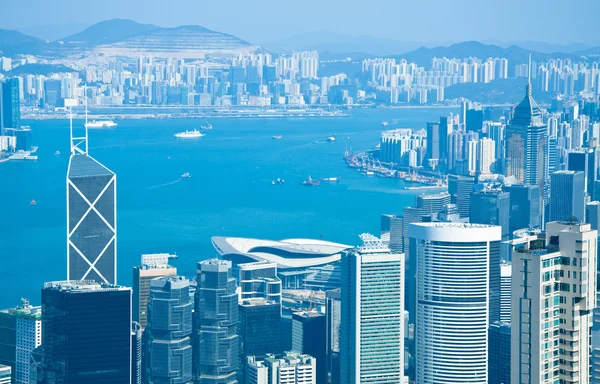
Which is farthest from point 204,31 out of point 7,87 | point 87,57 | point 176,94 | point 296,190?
point 296,190

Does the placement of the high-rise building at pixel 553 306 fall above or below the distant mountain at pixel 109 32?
below

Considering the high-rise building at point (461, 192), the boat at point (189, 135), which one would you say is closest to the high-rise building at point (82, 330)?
the high-rise building at point (461, 192)

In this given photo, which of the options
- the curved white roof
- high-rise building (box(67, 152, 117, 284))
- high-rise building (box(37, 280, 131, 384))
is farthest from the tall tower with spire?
the curved white roof

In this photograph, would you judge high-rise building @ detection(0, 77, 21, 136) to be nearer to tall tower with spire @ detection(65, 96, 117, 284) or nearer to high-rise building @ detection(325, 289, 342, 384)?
tall tower with spire @ detection(65, 96, 117, 284)

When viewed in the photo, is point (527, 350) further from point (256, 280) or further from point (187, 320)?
point (256, 280)

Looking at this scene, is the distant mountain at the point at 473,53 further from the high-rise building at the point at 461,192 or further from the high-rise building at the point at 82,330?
the high-rise building at the point at 82,330

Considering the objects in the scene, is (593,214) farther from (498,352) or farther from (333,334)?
(498,352)
